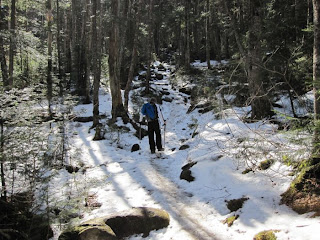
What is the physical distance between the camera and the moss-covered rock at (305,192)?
12.1ft

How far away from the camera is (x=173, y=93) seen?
22.5 m

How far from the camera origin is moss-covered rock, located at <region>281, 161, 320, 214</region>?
3.67 metres

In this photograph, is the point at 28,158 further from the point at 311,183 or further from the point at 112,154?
the point at 112,154

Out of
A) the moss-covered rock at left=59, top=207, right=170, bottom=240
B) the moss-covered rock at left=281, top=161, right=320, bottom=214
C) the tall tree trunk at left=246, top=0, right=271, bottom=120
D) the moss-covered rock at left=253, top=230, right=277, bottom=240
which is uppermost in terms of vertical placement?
the tall tree trunk at left=246, top=0, right=271, bottom=120

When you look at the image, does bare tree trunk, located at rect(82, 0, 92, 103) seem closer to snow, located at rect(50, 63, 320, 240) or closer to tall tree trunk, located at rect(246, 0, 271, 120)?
snow, located at rect(50, 63, 320, 240)

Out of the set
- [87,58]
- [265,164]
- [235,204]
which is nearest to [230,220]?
[235,204]

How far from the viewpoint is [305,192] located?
3887mm

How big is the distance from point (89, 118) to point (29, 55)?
9417mm

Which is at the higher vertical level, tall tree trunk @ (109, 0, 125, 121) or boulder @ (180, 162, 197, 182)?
tall tree trunk @ (109, 0, 125, 121)

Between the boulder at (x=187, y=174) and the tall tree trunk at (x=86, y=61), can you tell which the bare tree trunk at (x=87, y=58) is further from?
the boulder at (x=187, y=174)

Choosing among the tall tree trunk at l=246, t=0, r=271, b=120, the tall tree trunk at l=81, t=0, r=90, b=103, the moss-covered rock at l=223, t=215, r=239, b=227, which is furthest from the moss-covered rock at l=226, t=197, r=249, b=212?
the tall tree trunk at l=81, t=0, r=90, b=103

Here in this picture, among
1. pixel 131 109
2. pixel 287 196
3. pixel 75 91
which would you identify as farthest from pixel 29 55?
pixel 75 91

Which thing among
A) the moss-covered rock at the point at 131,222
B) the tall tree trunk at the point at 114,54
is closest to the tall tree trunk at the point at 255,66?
the moss-covered rock at the point at 131,222

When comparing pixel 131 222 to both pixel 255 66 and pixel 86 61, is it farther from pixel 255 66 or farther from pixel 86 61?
pixel 86 61
